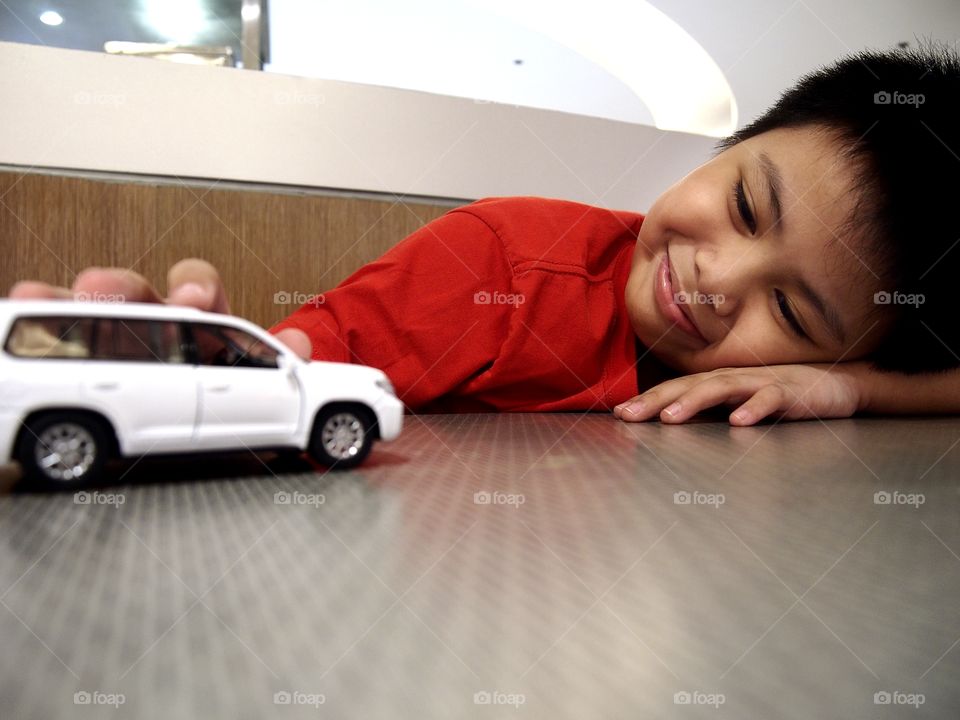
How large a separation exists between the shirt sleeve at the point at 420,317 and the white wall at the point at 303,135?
1.59 ft

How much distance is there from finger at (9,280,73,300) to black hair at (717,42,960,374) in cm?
49

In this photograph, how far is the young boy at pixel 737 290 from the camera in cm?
49

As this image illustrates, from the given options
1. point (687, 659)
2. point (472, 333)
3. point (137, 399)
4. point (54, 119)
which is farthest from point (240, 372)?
point (54, 119)

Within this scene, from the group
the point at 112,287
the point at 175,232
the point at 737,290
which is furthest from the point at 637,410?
the point at 175,232

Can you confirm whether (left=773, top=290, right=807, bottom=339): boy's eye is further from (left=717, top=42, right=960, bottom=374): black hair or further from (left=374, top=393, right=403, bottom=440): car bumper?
(left=374, top=393, right=403, bottom=440): car bumper

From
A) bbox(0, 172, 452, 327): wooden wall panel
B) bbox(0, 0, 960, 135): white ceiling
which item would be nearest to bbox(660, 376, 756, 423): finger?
bbox(0, 172, 452, 327): wooden wall panel

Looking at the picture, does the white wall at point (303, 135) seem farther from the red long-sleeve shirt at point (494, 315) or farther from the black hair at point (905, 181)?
the black hair at point (905, 181)

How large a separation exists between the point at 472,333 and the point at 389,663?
1.44 feet

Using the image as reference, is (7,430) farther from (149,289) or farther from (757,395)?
(757,395)

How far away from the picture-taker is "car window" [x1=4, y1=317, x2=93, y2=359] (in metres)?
0.16

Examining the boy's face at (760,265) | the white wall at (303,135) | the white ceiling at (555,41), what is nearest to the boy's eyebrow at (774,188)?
the boy's face at (760,265)

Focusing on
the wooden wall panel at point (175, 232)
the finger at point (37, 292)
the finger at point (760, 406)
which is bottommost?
the finger at point (760, 406)

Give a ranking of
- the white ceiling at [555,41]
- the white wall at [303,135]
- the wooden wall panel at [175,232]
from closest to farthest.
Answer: the wooden wall panel at [175,232]
the white wall at [303,135]
the white ceiling at [555,41]

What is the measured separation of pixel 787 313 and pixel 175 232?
2.44 ft
